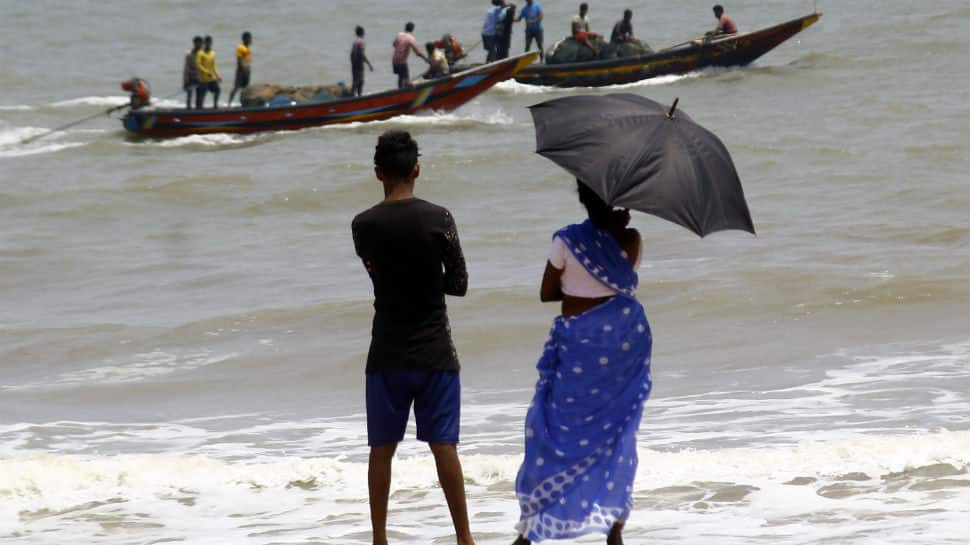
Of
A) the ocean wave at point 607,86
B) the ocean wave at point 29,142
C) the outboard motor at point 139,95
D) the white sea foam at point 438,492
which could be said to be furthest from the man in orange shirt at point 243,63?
the white sea foam at point 438,492

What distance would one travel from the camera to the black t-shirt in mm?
4234

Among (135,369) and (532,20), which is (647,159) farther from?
(532,20)

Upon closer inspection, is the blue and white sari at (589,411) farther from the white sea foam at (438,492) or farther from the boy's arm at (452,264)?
the white sea foam at (438,492)

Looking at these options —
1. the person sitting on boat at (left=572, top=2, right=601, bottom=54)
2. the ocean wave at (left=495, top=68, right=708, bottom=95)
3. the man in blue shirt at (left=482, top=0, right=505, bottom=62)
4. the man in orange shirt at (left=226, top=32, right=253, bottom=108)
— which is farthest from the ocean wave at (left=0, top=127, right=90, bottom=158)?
the person sitting on boat at (left=572, top=2, right=601, bottom=54)

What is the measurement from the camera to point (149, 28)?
41000mm

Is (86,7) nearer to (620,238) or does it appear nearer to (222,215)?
(222,215)

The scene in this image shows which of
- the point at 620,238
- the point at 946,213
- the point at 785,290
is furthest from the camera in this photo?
the point at 946,213

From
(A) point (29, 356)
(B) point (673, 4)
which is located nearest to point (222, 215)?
(A) point (29, 356)

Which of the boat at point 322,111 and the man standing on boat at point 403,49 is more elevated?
the man standing on boat at point 403,49

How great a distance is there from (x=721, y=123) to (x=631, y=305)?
62.7ft

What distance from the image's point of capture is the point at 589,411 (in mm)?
4215

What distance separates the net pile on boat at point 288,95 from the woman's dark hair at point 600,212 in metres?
19.3

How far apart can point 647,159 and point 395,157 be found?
2.44 feet

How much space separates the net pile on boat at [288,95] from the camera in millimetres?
23328
